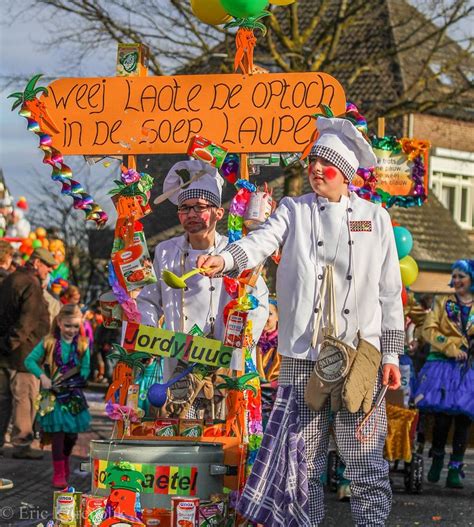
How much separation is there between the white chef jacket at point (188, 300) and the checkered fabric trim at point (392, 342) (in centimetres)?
105

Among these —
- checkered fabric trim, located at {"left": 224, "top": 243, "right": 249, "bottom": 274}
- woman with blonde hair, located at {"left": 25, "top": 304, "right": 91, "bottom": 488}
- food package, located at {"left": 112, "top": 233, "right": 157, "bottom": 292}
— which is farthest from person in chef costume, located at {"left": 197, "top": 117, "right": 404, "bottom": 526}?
woman with blonde hair, located at {"left": 25, "top": 304, "right": 91, "bottom": 488}

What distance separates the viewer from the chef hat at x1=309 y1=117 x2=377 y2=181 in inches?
249

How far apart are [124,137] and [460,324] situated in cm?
385

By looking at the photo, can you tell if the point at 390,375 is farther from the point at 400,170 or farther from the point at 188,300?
the point at 400,170

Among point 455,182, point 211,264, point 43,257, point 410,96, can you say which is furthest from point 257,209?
point 455,182

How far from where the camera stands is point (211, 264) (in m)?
5.71

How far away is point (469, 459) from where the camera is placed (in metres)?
12.8

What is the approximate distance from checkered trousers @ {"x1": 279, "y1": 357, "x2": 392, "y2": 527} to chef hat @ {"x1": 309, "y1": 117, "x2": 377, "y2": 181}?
3.31 ft

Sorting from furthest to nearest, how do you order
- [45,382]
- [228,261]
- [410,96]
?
[410,96]
[45,382]
[228,261]

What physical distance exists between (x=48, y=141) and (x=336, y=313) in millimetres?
2289

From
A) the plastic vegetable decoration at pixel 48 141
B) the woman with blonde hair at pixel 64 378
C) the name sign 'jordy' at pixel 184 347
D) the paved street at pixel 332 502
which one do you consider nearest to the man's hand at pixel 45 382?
the woman with blonde hair at pixel 64 378

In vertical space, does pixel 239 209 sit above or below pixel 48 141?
below

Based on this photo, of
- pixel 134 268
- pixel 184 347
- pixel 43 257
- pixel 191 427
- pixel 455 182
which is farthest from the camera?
pixel 455 182

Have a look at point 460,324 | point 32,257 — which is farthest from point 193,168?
point 32,257
